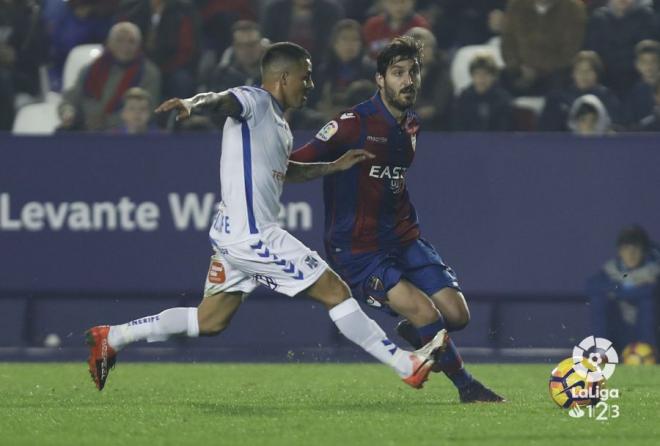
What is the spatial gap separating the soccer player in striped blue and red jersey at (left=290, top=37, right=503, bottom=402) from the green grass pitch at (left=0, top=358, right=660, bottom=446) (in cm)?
62

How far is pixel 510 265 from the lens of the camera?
1295 cm

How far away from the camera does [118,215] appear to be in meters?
13.0

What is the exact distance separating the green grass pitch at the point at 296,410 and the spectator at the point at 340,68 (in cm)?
274

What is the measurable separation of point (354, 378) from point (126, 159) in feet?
9.97

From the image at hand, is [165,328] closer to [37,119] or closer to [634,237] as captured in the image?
[634,237]

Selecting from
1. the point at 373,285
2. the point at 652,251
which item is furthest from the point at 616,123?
the point at 373,285

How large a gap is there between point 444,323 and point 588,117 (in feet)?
15.4

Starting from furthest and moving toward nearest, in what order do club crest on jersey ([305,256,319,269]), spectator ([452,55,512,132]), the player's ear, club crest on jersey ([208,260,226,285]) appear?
spectator ([452,55,512,132]) < the player's ear < club crest on jersey ([208,260,226,285]) < club crest on jersey ([305,256,319,269])

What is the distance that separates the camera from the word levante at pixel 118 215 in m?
12.9

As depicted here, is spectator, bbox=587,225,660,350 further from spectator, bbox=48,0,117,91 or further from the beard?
spectator, bbox=48,0,117,91

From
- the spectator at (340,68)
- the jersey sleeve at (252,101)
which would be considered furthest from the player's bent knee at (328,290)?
the spectator at (340,68)

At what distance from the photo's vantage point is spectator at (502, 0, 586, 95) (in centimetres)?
1357

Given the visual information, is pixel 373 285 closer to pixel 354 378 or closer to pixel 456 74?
pixel 354 378

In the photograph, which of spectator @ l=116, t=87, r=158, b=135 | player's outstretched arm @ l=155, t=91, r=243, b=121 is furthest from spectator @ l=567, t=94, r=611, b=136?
player's outstretched arm @ l=155, t=91, r=243, b=121
